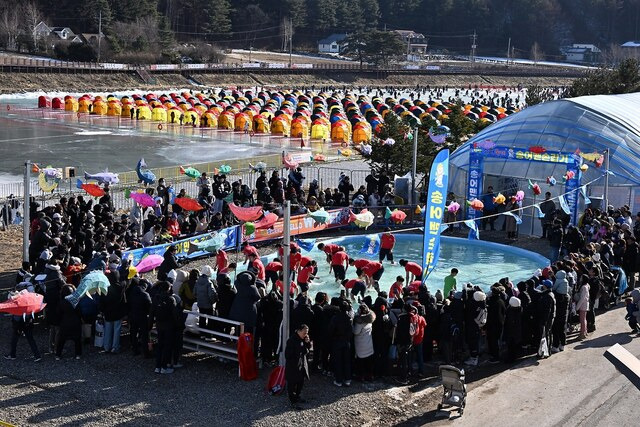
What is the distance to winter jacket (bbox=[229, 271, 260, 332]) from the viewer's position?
11742mm

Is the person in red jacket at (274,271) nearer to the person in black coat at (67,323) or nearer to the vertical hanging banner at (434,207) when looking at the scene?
the vertical hanging banner at (434,207)

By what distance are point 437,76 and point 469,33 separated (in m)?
38.1

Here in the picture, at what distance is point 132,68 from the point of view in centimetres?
8419

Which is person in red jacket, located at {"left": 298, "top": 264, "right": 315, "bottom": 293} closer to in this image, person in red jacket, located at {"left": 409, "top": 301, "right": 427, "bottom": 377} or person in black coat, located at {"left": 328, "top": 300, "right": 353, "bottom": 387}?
person in red jacket, located at {"left": 409, "top": 301, "right": 427, "bottom": 377}

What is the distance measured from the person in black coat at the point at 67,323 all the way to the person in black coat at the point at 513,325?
19.6 ft

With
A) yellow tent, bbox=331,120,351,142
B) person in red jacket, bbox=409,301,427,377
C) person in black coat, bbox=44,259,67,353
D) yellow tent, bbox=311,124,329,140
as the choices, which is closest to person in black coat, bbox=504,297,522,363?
person in red jacket, bbox=409,301,427,377

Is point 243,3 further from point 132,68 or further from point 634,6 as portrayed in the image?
point 634,6

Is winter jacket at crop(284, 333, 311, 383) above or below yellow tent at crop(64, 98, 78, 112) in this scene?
below

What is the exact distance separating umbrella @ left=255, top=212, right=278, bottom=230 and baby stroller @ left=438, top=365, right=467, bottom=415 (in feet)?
27.7

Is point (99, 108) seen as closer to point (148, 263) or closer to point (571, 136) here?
point (571, 136)

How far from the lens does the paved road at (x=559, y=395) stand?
10.3m

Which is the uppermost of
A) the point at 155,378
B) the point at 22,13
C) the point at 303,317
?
the point at 22,13

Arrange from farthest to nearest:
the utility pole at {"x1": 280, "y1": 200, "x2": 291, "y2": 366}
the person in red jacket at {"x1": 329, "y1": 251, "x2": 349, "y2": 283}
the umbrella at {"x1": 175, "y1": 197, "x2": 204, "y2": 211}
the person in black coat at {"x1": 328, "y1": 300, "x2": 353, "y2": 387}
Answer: the umbrella at {"x1": 175, "y1": 197, "x2": 204, "y2": 211}
the person in red jacket at {"x1": 329, "y1": 251, "x2": 349, "y2": 283}
the person in black coat at {"x1": 328, "y1": 300, "x2": 353, "y2": 387}
the utility pole at {"x1": 280, "y1": 200, "x2": 291, "y2": 366}

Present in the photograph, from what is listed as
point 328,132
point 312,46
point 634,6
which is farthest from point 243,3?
point 328,132
